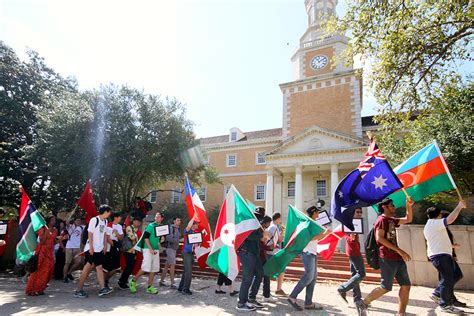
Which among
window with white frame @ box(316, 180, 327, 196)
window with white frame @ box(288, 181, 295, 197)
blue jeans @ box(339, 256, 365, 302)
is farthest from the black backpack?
window with white frame @ box(288, 181, 295, 197)

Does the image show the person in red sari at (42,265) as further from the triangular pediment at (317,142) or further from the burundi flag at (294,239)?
the triangular pediment at (317,142)

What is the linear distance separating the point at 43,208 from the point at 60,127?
29.8ft

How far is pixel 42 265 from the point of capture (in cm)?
722

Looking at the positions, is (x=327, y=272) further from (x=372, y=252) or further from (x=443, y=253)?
(x=372, y=252)

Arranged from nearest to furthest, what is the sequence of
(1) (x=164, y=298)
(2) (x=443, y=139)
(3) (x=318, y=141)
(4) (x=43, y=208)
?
(1) (x=164, y=298), (2) (x=443, y=139), (4) (x=43, y=208), (3) (x=318, y=141)

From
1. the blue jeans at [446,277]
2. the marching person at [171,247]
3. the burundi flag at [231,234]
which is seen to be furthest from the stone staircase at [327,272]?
the burundi flag at [231,234]

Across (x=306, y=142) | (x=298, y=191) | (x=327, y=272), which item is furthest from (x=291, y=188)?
(x=327, y=272)

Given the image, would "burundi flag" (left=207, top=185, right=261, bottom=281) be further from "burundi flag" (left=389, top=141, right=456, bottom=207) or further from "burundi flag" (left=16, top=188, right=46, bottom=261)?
"burundi flag" (left=16, top=188, right=46, bottom=261)

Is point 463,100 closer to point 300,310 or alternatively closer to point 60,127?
point 300,310

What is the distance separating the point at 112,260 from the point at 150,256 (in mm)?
1053

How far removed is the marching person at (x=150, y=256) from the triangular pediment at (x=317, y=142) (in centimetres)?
1798

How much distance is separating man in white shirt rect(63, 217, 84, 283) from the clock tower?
19.9 metres

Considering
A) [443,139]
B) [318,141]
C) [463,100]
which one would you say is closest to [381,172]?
[463,100]

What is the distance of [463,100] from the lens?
10070 mm
